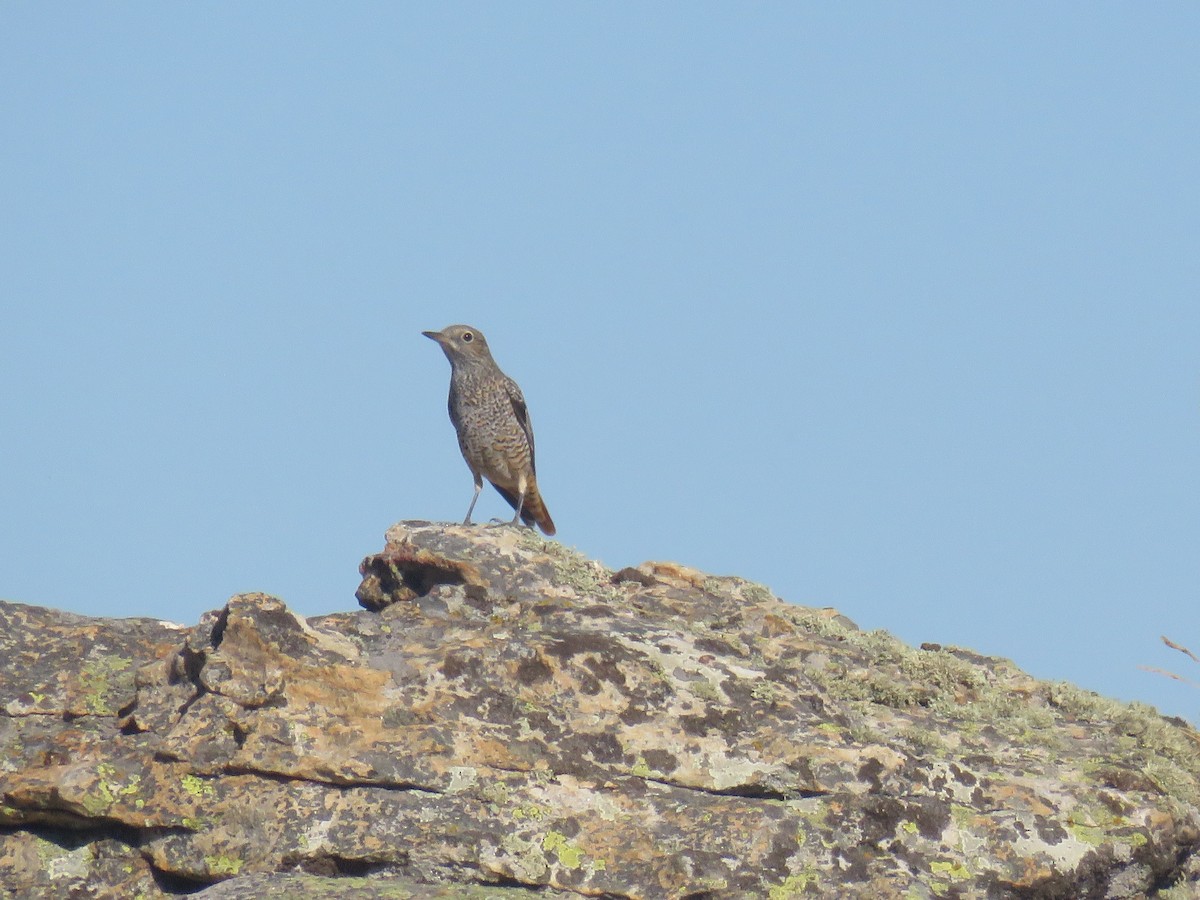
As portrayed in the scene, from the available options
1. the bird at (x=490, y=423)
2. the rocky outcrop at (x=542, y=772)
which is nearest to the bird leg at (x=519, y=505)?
the bird at (x=490, y=423)

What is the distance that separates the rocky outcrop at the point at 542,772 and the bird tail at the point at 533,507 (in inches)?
316

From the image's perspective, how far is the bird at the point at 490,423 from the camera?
14.8m

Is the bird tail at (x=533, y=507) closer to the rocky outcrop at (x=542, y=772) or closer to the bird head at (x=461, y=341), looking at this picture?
the bird head at (x=461, y=341)

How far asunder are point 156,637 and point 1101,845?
4808 millimetres

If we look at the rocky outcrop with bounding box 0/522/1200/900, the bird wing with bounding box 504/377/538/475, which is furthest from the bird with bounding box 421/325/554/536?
the rocky outcrop with bounding box 0/522/1200/900

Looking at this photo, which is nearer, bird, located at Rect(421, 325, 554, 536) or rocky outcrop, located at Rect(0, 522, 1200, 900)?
rocky outcrop, located at Rect(0, 522, 1200, 900)

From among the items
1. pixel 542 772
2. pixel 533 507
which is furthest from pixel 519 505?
pixel 542 772

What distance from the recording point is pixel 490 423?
1482 cm

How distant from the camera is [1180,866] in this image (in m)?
6.06

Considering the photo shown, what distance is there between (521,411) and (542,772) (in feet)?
31.2

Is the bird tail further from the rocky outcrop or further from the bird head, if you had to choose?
the rocky outcrop

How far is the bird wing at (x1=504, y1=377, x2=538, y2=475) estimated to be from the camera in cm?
1497

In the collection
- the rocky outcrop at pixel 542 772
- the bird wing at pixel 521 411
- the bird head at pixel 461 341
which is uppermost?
the bird head at pixel 461 341

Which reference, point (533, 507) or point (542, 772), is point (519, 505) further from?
point (542, 772)
